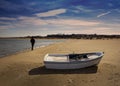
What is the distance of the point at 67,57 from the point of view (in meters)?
17.6

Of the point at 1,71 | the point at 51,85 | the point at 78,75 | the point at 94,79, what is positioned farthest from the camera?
the point at 1,71

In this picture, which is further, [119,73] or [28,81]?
[119,73]

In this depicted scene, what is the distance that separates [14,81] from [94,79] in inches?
203

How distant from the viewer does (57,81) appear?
503 inches

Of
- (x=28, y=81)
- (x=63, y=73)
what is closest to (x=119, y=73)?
(x=63, y=73)

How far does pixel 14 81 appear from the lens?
13.0 m

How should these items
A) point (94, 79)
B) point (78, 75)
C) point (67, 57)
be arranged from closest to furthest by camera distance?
1. point (94, 79)
2. point (78, 75)
3. point (67, 57)

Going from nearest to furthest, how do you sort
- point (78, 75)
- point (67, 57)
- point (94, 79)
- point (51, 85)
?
1. point (51, 85)
2. point (94, 79)
3. point (78, 75)
4. point (67, 57)

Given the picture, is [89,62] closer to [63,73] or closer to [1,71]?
[63,73]

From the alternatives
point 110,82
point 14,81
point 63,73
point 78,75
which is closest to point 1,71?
point 14,81

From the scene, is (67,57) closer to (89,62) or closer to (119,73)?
(89,62)

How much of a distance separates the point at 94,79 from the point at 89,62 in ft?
9.50

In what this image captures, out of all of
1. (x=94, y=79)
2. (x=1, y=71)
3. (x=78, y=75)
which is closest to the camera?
(x=94, y=79)

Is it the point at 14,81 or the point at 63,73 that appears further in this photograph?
the point at 63,73
